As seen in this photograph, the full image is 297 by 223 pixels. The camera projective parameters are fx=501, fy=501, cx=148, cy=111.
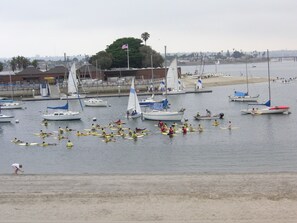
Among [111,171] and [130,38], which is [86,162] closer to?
[111,171]

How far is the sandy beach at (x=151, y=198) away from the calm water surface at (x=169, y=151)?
6.00 m

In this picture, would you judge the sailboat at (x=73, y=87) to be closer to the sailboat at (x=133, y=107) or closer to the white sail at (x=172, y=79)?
the white sail at (x=172, y=79)

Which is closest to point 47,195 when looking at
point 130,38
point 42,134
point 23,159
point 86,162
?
point 86,162

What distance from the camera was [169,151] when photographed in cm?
4150

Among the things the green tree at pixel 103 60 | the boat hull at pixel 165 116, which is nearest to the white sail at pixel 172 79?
the green tree at pixel 103 60

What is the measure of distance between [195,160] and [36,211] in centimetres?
1821

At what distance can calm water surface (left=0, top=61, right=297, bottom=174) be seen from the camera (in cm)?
3509

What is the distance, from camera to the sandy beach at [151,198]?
19938 millimetres

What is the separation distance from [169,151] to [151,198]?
18922 millimetres

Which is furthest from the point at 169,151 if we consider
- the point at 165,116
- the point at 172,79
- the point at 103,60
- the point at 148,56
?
the point at 148,56

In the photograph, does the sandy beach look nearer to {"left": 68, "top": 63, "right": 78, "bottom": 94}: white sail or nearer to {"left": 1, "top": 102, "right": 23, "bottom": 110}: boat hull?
{"left": 1, "top": 102, "right": 23, "bottom": 110}: boat hull

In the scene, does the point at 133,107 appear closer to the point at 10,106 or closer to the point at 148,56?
the point at 10,106

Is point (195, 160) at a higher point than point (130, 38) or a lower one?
lower

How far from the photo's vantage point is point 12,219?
792 inches
